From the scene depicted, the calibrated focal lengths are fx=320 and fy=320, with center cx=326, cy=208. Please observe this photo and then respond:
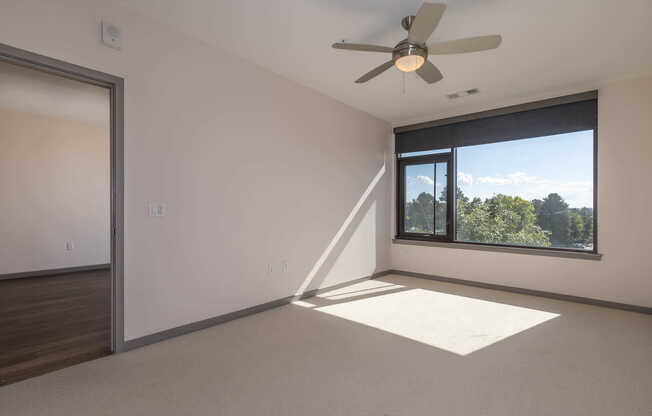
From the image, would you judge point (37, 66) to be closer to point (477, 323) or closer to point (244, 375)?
point (244, 375)

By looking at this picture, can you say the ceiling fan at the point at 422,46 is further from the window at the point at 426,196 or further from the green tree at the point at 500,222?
the green tree at the point at 500,222

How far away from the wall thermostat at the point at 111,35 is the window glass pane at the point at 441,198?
4.46 m

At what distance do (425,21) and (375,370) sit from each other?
2380mm

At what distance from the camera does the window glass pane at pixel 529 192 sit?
412 cm

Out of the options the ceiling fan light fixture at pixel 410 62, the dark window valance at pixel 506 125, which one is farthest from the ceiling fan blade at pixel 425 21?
the dark window valance at pixel 506 125

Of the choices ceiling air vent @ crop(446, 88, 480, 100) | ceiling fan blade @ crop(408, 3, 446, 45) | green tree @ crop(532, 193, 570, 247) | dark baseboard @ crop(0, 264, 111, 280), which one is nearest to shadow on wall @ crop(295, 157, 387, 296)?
ceiling air vent @ crop(446, 88, 480, 100)

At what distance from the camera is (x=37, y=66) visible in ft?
7.12

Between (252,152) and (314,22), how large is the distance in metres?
1.41

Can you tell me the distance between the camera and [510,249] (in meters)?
4.49

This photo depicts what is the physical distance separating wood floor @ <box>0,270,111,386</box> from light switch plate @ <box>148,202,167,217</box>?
1.12 metres

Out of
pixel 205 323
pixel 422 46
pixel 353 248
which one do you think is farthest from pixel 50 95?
pixel 422 46

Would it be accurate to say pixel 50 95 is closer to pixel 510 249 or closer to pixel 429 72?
pixel 429 72

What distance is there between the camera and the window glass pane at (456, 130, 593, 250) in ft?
13.5

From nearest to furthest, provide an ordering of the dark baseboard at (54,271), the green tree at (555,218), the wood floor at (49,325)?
the wood floor at (49,325) < the green tree at (555,218) < the dark baseboard at (54,271)
